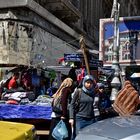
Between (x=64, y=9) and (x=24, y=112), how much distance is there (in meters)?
12.8

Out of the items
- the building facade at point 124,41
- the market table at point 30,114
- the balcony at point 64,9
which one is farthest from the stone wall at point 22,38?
the market table at point 30,114

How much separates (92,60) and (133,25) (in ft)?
7.15

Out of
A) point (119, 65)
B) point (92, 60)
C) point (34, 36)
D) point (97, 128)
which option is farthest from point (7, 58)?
point (97, 128)

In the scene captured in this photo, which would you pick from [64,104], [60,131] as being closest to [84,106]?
[64,104]

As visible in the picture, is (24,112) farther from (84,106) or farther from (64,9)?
(64,9)

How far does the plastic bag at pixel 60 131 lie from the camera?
29.0 feet

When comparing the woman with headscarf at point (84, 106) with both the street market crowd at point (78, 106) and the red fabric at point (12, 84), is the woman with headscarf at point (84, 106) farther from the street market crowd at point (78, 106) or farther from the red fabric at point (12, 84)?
the red fabric at point (12, 84)

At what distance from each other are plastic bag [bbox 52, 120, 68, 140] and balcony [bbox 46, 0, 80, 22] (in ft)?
Result: 42.0

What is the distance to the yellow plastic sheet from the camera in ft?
16.1

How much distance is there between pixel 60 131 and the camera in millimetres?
8930

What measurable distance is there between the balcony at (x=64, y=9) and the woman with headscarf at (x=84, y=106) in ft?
41.5

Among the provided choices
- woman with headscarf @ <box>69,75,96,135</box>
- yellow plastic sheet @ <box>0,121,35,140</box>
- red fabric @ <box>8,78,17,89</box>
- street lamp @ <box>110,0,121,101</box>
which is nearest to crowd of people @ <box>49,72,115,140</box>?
woman with headscarf @ <box>69,75,96,135</box>

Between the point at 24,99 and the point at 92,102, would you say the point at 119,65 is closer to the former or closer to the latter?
the point at 24,99

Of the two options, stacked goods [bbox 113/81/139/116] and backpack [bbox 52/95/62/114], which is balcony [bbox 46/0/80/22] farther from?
backpack [bbox 52/95/62/114]
